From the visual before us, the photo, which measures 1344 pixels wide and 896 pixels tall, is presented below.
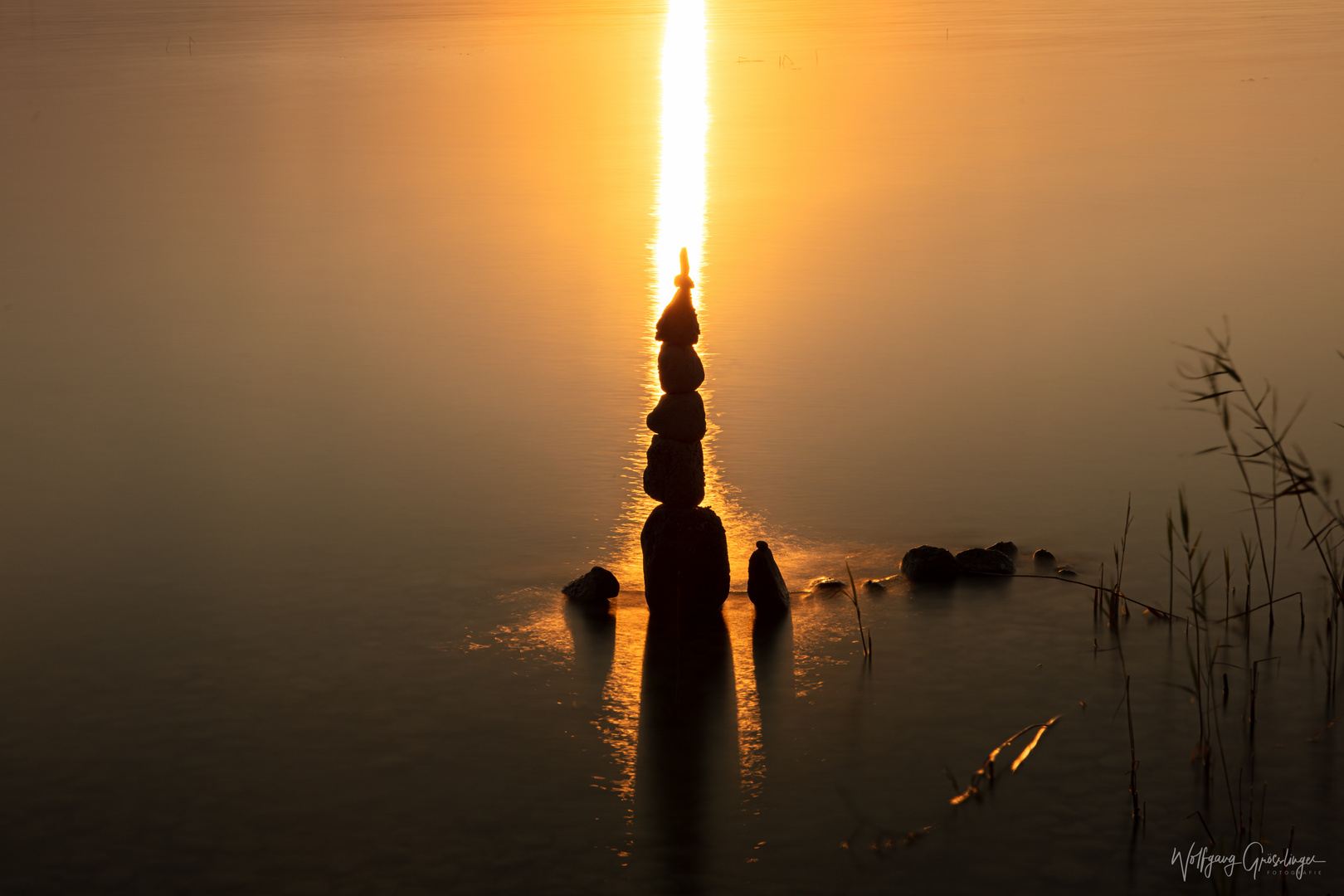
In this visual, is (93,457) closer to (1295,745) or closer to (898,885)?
(898,885)

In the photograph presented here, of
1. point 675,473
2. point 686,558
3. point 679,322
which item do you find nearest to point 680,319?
point 679,322

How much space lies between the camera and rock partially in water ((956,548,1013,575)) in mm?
9234

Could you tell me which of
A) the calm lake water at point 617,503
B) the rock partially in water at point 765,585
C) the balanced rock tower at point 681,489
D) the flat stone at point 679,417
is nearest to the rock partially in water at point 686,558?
the balanced rock tower at point 681,489

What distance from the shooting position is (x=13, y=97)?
37812 mm

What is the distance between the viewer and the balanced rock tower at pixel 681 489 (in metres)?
8.34

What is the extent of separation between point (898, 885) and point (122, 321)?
13185 mm

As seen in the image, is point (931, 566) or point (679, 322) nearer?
point (679, 322)

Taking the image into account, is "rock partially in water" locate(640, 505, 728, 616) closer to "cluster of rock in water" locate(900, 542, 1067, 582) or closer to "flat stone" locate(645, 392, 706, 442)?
"flat stone" locate(645, 392, 706, 442)

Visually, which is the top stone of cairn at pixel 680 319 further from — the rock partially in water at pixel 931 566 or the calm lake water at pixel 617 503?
the rock partially in water at pixel 931 566

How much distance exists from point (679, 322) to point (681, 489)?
37.9 inches

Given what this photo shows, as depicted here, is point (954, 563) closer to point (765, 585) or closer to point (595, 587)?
point (765, 585)

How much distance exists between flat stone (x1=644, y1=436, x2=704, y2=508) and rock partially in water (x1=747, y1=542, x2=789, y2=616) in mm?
560

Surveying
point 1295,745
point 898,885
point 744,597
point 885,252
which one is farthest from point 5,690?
point 885,252

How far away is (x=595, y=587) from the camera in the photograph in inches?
349
